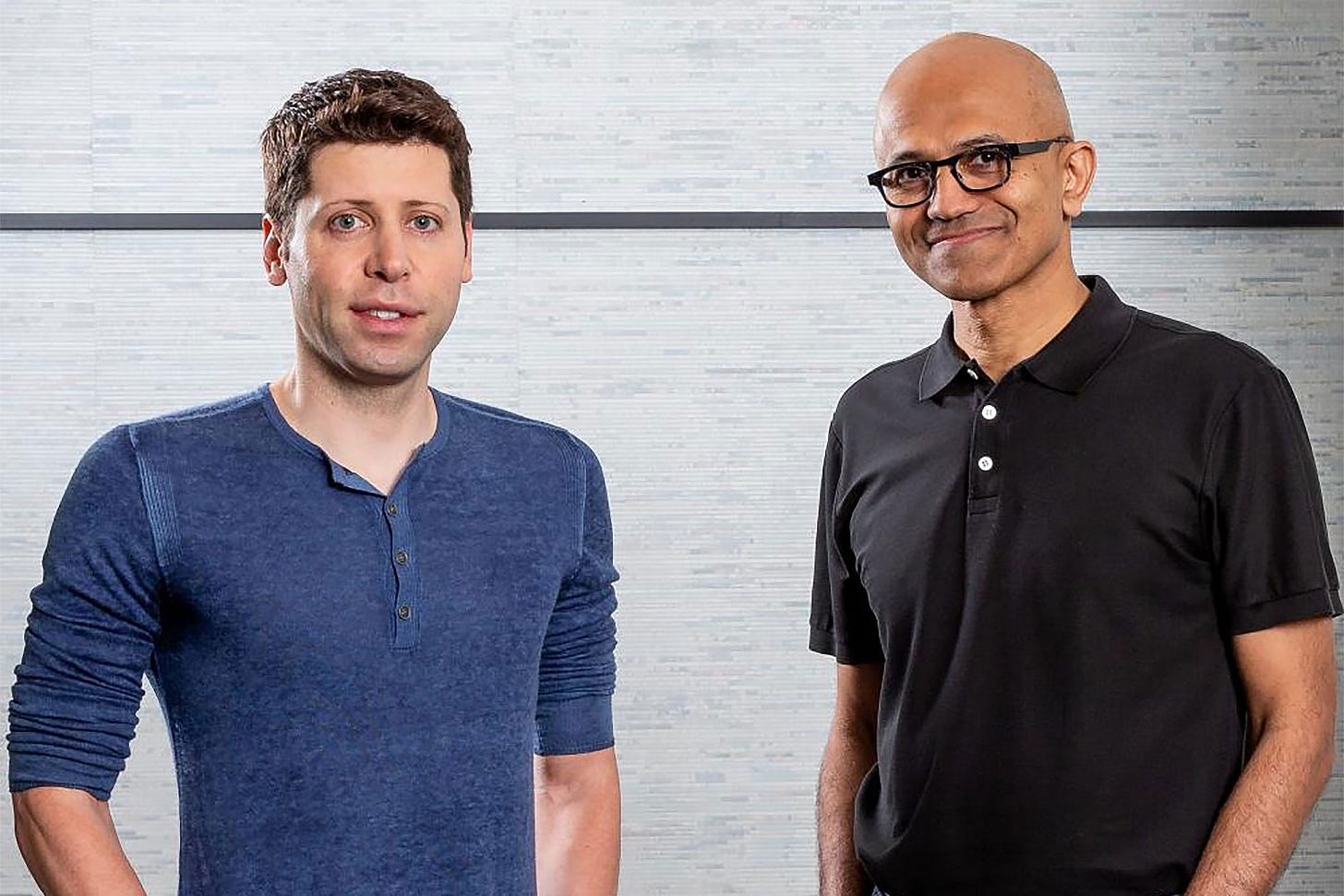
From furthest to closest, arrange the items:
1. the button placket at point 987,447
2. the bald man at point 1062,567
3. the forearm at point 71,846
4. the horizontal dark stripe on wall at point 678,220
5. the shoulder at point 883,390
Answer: the horizontal dark stripe on wall at point 678,220 → the shoulder at point 883,390 → the button placket at point 987,447 → the bald man at point 1062,567 → the forearm at point 71,846

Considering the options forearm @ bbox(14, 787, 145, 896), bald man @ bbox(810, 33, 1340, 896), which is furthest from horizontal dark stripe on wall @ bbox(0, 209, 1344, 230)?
forearm @ bbox(14, 787, 145, 896)

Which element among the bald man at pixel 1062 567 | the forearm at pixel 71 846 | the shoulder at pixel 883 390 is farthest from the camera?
the shoulder at pixel 883 390

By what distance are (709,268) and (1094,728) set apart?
122 centimetres

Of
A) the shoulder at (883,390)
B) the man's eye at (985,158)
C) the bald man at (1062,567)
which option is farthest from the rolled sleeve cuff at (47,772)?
the man's eye at (985,158)

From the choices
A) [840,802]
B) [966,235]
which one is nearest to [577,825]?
[840,802]

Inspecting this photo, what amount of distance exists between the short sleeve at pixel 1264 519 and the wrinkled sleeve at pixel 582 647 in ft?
1.84

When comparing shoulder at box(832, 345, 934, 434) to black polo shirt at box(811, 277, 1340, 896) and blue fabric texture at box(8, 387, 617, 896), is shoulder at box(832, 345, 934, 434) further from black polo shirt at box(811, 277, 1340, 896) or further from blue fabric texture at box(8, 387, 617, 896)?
blue fabric texture at box(8, 387, 617, 896)

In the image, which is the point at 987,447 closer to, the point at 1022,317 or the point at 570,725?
the point at 1022,317

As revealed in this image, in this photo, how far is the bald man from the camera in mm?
1297

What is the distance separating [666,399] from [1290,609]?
1236mm

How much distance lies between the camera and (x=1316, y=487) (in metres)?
1.34

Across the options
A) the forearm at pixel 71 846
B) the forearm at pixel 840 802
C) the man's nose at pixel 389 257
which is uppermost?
the man's nose at pixel 389 257

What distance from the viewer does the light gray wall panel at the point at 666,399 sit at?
7.63 feet

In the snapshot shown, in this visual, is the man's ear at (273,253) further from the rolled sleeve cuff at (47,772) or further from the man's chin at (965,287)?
the man's chin at (965,287)
